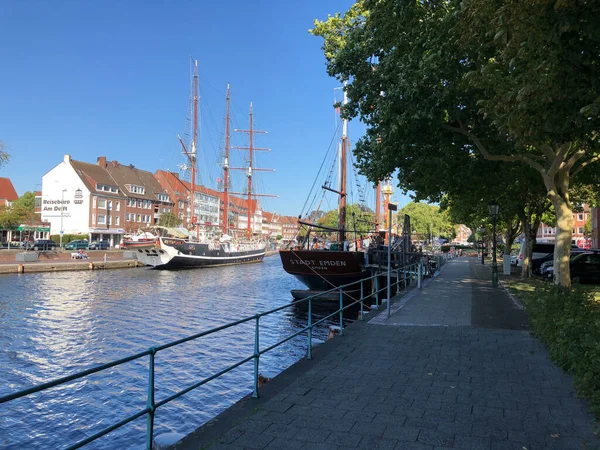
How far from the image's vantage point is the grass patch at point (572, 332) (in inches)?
195

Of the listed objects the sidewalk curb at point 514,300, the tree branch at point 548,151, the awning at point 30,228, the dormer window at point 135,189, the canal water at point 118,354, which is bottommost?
the canal water at point 118,354

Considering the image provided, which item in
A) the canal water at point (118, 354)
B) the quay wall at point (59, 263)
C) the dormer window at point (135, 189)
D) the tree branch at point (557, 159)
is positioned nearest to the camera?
the canal water at point (118, 354)

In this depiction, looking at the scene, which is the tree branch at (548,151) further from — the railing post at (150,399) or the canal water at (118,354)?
the railing post at (150,399)

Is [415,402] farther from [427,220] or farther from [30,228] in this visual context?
[427,220]

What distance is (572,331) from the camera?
6.38 metres

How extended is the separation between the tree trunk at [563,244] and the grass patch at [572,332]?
9.43ft

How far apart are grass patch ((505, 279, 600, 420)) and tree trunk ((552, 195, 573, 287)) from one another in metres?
2.87

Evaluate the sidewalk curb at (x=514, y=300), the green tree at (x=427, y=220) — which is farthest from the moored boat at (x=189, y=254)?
the green tree at (x=427, y=220)

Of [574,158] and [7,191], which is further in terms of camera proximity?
[7,191]

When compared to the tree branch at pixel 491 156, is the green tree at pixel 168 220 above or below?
above

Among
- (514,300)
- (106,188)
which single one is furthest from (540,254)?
(106,188)

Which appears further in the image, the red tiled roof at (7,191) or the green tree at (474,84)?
the red tiled roof at (7,191)

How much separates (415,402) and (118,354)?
376 inches

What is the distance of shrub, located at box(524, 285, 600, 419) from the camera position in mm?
4961
